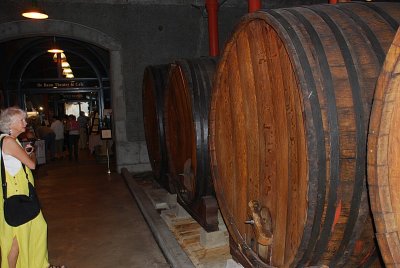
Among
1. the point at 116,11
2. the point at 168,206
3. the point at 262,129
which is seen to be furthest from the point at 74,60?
the point at 262,129

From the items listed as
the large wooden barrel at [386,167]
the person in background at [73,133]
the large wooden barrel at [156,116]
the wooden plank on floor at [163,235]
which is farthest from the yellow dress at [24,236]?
the person in background at [73,133]

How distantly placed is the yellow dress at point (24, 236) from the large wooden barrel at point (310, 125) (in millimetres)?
2122

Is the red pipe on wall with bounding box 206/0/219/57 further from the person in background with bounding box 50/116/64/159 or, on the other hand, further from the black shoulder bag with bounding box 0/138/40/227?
the person in background with bounding box 50/116/64/159

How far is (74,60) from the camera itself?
1903 centimetres

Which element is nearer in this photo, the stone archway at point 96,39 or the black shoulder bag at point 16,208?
the black shoulder bag at point 16,208

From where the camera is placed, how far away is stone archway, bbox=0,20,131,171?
26.8 ft

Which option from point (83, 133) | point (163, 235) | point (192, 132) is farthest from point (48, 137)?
point (192, 132)

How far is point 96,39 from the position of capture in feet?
28.3

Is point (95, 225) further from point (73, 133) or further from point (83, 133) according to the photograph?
point (83, 133)

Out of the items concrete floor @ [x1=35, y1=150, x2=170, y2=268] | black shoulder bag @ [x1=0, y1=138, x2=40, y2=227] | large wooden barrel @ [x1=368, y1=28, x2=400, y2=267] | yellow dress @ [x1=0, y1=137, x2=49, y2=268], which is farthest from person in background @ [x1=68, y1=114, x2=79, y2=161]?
large wooden barrel @ [x1=368, y1=28, x2=400, y2=267]

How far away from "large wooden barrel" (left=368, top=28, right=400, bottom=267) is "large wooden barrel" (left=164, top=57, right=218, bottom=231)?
239 centimetres

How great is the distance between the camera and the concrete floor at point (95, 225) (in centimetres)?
405

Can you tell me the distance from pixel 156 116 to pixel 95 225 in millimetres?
1890

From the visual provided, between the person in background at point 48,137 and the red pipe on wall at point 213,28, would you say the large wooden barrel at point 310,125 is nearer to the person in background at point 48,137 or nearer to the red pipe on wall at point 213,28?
the red pipe on wall at point 213,28
